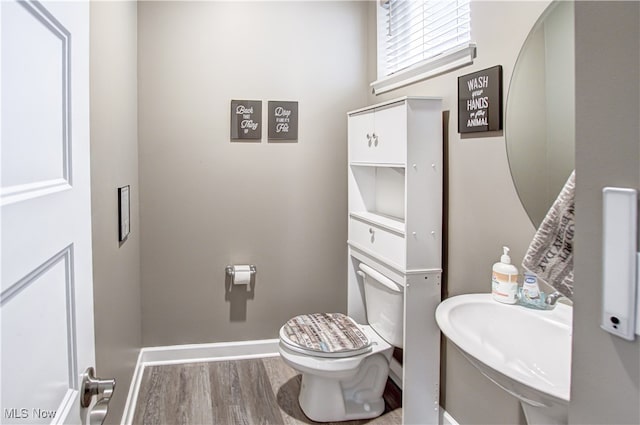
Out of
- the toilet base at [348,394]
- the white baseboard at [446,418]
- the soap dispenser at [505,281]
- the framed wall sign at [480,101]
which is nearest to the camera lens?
the soap dispenser at [505,281]

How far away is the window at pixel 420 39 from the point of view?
6.98ft

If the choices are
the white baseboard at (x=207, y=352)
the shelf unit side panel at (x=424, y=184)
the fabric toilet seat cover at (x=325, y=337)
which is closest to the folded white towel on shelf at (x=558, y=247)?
the shelf unit side panel at (x=424, y=184)

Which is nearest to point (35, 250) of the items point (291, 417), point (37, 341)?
point (37, 341)

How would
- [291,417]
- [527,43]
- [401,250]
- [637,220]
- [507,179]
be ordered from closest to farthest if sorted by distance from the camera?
[637,220], [527,43], [507,179], [401,250], [291,417]

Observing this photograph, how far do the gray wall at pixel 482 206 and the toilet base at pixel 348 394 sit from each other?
0.37 meters

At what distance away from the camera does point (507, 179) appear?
1.83m

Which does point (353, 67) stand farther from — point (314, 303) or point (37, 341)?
point (37, 341)

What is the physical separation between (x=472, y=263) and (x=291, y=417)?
120cm

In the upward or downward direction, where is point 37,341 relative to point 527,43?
downward

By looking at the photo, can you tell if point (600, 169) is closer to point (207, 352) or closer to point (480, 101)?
point (480, 101)

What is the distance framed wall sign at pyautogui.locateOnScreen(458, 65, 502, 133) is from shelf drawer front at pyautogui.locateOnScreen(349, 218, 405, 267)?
22.8 inches

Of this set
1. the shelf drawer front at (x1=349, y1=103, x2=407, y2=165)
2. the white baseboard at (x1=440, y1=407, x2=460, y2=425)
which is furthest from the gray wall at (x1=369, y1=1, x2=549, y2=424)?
the shelf drawer front at (x1=349, y1=103, x2=407, y2=165)

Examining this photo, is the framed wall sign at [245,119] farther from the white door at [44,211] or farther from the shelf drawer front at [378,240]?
the white door at [44,211]

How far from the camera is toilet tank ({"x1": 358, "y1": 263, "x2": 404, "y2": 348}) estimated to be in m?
2.32
